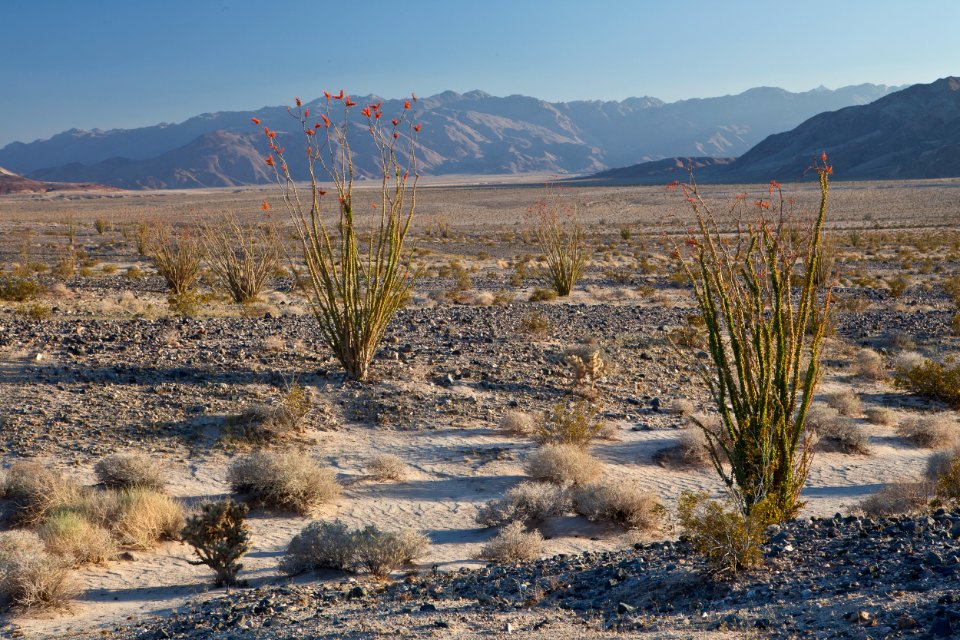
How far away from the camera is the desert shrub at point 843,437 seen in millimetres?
8787

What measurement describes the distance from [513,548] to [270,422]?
147 inches

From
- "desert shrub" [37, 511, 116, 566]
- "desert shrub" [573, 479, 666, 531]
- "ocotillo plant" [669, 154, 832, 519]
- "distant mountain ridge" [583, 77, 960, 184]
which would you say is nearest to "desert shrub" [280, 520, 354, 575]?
"desert shrub" [37, 511, 116, 566]

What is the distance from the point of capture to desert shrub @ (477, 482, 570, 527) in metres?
6.74

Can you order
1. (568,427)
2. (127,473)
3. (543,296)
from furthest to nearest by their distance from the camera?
(543,296), (568,427), (127,473)

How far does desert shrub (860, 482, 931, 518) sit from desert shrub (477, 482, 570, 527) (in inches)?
96.9

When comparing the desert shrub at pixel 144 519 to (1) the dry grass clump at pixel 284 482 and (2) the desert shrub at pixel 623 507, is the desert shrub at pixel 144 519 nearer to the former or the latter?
(1) the dry grass clump at pixel 284 482

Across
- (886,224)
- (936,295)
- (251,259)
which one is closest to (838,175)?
(886,224)

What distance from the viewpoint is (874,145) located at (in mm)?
122625

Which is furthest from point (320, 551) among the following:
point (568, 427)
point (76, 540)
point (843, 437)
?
point (843, 437)

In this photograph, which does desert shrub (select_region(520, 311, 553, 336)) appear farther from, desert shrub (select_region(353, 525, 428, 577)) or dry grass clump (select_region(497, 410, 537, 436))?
desert shrub (select_region(353, 525, 428, 577))

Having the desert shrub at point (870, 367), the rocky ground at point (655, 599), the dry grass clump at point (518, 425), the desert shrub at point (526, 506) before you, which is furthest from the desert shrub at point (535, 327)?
the rocky ground at point (655, 599)

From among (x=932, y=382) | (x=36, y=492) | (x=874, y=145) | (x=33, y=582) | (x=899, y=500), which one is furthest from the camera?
(x=874, y=145)

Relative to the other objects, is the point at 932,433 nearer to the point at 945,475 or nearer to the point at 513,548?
the point at 945,475

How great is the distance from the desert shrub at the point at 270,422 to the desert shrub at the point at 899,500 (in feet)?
18.4
